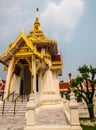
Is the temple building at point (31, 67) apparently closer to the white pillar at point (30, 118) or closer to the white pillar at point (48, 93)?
the white pillar at point (48, 93)

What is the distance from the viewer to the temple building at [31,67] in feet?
37.8

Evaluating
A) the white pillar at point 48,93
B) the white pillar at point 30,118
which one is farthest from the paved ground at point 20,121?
the white pillar at point 48,93

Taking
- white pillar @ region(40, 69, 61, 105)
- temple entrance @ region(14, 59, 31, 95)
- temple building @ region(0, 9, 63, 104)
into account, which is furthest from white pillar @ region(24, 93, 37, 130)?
temple entrance @ region(14, 59, 31, 95)

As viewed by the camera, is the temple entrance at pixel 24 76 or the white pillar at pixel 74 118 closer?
the white pillar at pixel 74 118

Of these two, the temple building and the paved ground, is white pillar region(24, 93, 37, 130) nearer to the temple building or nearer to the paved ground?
the paved ground

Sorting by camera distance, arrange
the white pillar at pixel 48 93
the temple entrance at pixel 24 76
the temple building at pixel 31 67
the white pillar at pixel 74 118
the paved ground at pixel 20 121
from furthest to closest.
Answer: the temple entrance at pixel 24 76, the white pillar at pixel 48 93, the temple building at pixel 31 67, the paved ground at pixel 20 121, the white pillar at pixel 74 118

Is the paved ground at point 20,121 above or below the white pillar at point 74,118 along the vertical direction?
below

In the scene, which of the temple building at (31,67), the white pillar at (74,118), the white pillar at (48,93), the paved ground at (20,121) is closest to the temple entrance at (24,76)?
the temple building at (31,67)

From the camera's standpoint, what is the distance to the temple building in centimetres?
1151

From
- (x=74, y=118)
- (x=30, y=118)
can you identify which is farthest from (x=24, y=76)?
(x=74, y=118)

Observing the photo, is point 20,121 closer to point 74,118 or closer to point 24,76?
point 74,118

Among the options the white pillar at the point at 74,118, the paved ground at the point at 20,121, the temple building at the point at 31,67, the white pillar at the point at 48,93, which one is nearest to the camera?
the white pillar at the point at 74,118

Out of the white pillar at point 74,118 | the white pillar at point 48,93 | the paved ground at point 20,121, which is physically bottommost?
the paved ground at point 20,121

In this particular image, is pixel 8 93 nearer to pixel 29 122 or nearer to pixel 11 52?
pixel 11 52
